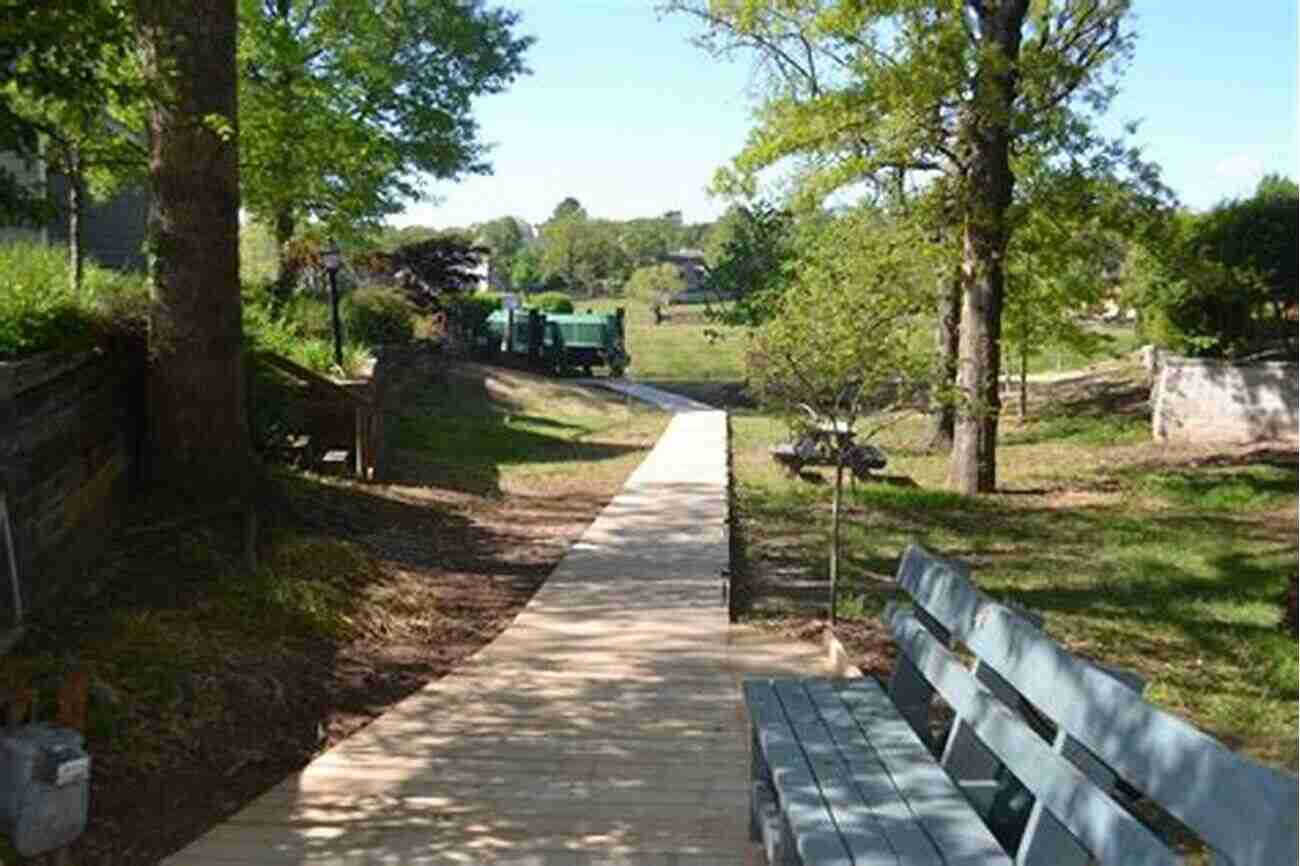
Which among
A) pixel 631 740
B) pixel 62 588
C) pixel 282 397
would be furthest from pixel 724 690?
pixel 282 397

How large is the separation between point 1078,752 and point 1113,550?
9523mm

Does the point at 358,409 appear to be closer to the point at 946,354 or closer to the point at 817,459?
the point at 817,459

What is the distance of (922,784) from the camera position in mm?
3783

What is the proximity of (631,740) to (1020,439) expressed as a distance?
1852 cm

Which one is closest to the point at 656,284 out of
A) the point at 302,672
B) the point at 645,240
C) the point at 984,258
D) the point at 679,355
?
the point at 645,240

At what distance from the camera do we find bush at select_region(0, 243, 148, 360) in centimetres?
757

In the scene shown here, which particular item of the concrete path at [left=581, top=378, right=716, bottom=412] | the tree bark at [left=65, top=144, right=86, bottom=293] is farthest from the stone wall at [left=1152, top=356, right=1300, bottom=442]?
the tree bark at [left=65, top=144, right=86, bottom=293]

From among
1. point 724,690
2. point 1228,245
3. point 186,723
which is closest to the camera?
point 186,723

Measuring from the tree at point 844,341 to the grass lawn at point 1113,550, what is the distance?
1230 millimetres

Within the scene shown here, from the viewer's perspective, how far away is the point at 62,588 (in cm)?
720

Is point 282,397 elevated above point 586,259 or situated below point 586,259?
below

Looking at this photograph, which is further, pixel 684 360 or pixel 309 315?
pixel 684 360

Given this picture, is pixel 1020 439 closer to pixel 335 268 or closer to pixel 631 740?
pixel 335 268

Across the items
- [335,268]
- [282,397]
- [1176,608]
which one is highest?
[335,268]
